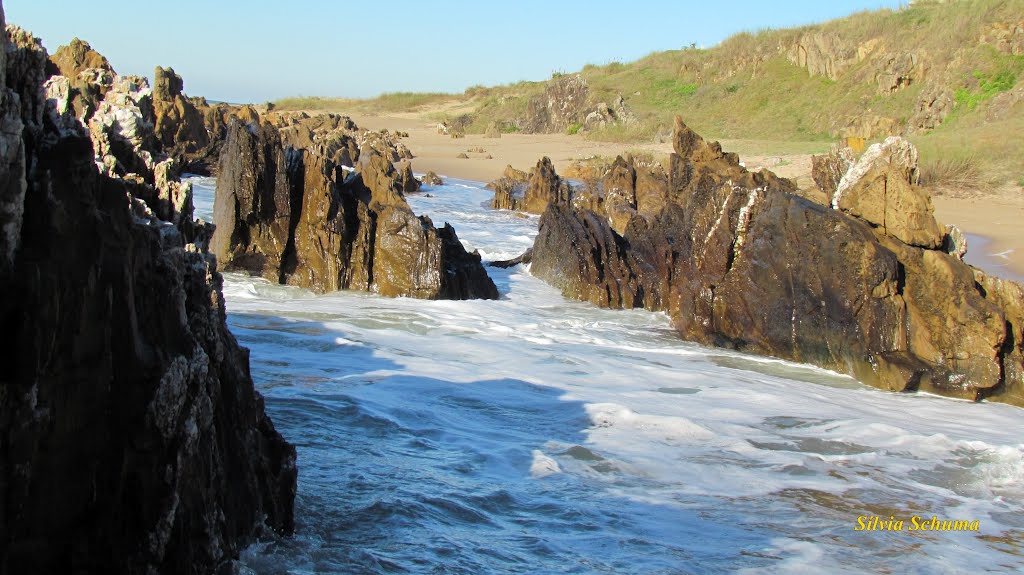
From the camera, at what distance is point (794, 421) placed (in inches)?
253

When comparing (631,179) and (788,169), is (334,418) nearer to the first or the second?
(631,179)

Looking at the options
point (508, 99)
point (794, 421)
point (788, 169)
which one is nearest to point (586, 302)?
point (794, 421)

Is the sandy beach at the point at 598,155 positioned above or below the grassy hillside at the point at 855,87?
below

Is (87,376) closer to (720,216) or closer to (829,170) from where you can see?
(720,216)

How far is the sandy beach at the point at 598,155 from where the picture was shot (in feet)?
46.4

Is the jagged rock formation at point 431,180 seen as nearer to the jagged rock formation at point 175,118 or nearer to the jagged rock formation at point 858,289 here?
the jagged rock formation at point 175,118

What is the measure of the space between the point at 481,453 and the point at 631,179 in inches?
496

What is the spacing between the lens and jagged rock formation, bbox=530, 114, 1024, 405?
25.2 ft

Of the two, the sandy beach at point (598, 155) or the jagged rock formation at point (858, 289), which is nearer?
the jagged rock formation at point (858, 289)

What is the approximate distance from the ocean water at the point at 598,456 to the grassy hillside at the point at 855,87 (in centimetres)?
1354

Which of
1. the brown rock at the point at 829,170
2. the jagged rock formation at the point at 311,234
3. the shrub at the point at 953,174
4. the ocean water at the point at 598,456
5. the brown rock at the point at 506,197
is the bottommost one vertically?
the ocean water at the point at 598,456

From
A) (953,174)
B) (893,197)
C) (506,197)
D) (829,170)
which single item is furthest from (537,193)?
(893,197)

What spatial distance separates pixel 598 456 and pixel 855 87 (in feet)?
92.7

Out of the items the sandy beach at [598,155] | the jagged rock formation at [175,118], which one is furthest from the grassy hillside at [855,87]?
the jagged rock formation at [175,118]
